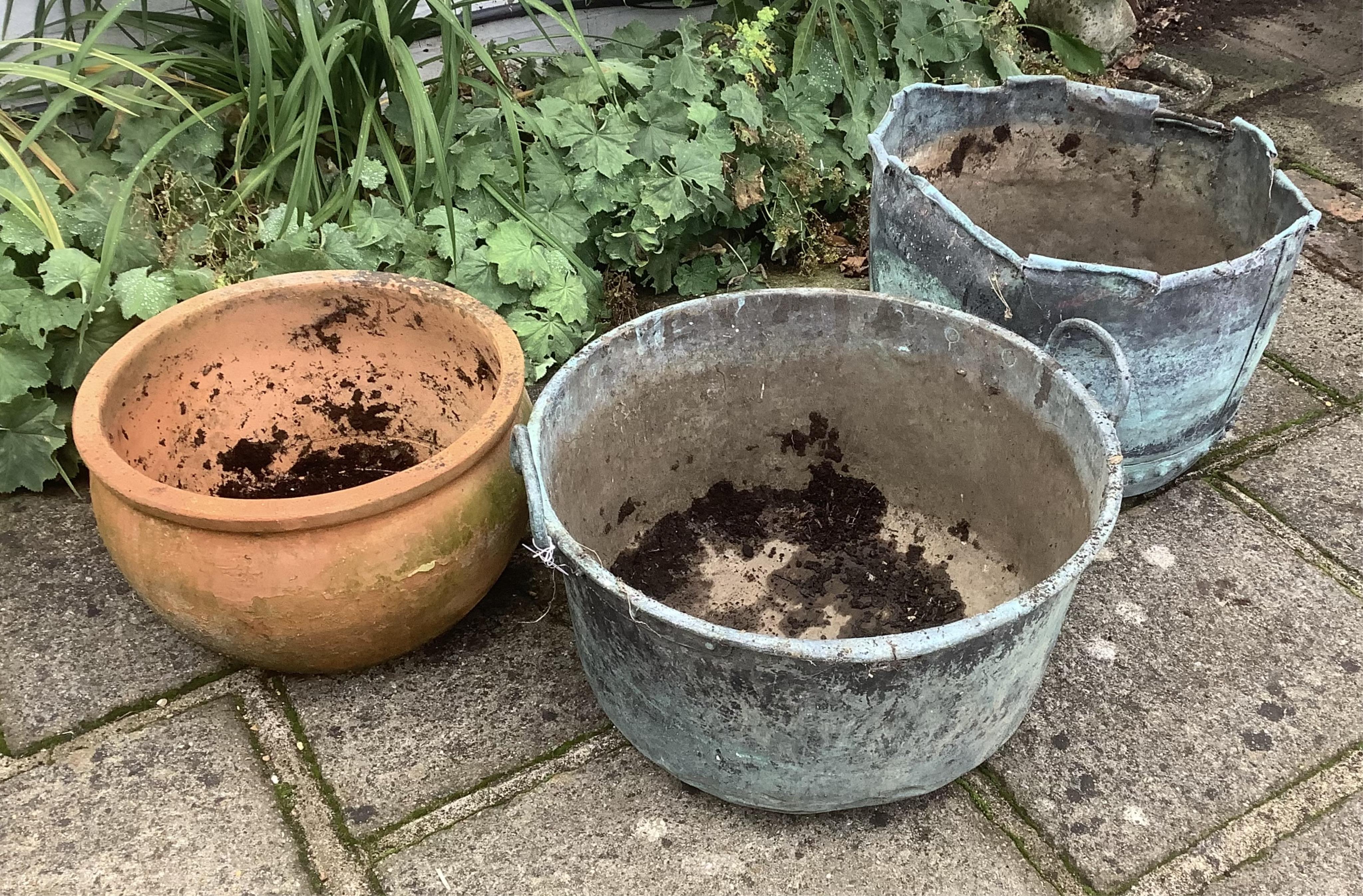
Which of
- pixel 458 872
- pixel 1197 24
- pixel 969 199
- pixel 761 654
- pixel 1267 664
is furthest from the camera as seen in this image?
pixel 1197 24

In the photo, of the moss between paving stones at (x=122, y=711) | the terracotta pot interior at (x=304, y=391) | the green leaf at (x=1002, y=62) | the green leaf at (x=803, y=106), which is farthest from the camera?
Answer: the green leaf at (x=1002, y=62)

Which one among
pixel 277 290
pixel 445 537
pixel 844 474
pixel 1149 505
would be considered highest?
pixel 277 290

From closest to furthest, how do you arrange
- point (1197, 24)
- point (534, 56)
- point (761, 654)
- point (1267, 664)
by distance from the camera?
point (761, 654) < point (1267, 664) < point (534, 56) < point (1197, 24)

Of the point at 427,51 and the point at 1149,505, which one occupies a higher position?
the point at 427,51

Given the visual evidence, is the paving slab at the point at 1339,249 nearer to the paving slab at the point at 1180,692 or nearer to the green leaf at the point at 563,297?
the paving slab at the point at 1180,692

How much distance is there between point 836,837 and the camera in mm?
1743

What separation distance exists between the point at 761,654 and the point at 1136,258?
1924 millimetres

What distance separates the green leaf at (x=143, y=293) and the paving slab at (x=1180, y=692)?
6.42 feet

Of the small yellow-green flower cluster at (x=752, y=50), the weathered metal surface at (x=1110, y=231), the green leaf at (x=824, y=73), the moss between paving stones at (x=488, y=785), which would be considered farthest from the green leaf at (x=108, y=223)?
the green leaf at (x=824, y=73)

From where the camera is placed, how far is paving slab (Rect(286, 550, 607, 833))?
183 cm

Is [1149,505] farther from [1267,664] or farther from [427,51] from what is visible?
[427,51]

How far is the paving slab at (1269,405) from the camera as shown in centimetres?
259

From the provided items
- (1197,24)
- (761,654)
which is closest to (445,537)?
(761,654)

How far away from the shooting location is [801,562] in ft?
7.16
